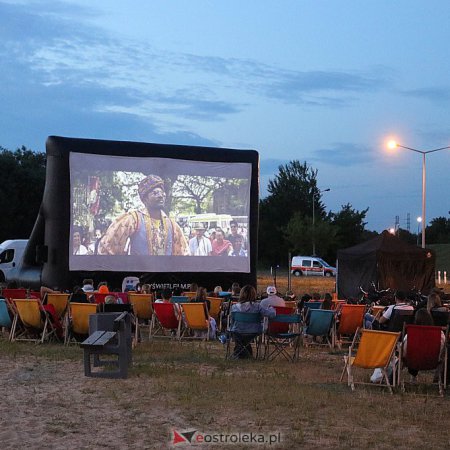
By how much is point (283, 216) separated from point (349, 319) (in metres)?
56.5

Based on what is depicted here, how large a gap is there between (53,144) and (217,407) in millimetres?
14561

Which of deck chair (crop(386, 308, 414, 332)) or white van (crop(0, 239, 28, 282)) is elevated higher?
white van (crop(0, 239, 28, 282))

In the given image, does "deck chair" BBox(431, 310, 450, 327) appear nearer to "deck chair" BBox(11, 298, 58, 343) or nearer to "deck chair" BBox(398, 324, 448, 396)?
"deck chair" BBox(398, 324, 448, 396)

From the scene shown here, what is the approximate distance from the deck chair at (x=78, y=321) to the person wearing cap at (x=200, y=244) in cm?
970

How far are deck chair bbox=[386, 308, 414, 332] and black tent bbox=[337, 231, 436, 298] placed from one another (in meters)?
13.3

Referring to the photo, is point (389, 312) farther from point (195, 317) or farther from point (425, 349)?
point (195, 317)

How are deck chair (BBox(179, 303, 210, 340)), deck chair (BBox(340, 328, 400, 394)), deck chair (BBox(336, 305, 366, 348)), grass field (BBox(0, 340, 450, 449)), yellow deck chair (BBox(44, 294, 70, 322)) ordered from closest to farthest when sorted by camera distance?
grass field (BBox(0, 340, 450, 449))
deck chair (BBox(340, 328, 400, 394))
deck chair (BBox(179, 303, 210, 340))
deck chair (BBox(336, 305, 366, 348))
yellow deck chair (BBox(44, 294, 70, 322))

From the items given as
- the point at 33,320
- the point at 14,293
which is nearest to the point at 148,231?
the point at 14,293

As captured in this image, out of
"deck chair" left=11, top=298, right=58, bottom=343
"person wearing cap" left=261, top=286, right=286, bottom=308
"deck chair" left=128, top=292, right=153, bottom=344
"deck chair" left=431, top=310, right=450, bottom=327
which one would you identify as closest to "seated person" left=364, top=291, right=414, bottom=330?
"deck chair" left=431, top=310, right=450, bottom=327

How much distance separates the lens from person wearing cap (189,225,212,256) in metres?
21.8

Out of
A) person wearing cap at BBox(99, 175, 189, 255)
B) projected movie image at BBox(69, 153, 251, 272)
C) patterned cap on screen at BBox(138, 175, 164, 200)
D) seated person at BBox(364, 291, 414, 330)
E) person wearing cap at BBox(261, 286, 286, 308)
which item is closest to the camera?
seated person at BBox(364, 291, 414, 330)

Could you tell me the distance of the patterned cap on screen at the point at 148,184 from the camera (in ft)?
69.8

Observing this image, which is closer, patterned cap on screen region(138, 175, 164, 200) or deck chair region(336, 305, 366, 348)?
deck chair region(336, 305, 366, 348)

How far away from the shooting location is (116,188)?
68.9ft
